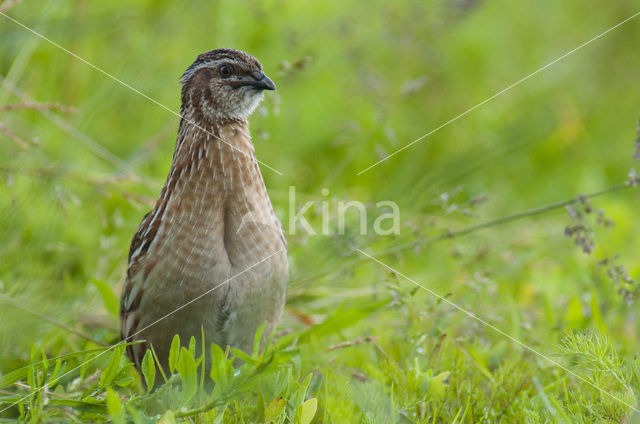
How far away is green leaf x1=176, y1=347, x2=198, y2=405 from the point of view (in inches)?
90.9

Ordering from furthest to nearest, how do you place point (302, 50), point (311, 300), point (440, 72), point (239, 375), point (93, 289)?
point (440, 72)
point (302, 50)
point (311, 300)
point (93, 289)
point (239, 375)

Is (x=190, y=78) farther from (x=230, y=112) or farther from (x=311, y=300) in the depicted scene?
(x=311, y=300)

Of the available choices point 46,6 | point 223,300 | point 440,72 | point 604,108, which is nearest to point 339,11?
point 440,72

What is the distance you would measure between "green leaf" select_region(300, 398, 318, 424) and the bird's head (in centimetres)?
122

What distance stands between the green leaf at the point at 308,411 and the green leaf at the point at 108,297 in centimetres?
136

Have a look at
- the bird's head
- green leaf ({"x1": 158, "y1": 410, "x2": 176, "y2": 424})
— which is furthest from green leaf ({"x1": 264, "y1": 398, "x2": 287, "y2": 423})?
the bird's head

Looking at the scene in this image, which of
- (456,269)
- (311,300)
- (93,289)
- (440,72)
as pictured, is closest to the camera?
(93,289)

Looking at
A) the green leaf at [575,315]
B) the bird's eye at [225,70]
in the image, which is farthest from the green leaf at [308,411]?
the green leaf at [575,315]

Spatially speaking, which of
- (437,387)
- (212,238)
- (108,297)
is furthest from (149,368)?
(108,297)

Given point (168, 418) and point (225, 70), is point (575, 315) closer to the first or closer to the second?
point (225, 70)

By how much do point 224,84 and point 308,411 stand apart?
1.33 meters

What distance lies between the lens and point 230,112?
3.11 meters

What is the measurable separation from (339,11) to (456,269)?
3009 millimetres

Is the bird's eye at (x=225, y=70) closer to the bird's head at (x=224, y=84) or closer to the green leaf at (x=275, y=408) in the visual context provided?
the bird's head at (x=224, y=84)
